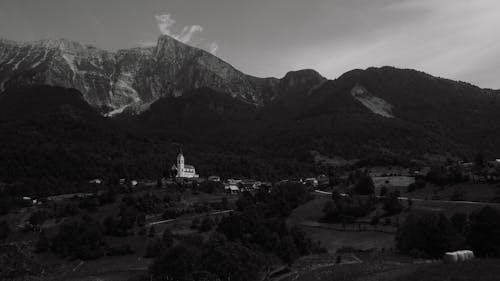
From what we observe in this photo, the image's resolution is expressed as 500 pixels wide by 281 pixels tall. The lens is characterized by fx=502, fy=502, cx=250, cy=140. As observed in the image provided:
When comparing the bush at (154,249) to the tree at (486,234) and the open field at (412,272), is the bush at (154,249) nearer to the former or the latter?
the open field at (412,272)

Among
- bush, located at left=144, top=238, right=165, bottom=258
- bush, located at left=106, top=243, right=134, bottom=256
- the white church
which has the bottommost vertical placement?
bush, located at left=106, top=243, right=134, bottom=256

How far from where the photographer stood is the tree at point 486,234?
52.3m

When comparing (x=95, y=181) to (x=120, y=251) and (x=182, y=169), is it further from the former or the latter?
(x=120, y=251)

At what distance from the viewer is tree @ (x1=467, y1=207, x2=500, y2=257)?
52.3m

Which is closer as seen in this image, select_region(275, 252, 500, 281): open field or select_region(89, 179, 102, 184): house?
select_region(275, 252, 500, 281): open field

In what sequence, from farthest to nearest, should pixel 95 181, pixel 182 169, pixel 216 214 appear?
pixel 182 169, pixel 95 181, pixel 216 214

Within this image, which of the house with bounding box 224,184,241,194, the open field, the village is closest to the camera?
the open field

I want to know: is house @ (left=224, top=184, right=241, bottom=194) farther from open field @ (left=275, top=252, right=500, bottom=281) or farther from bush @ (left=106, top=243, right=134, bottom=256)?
open field @ (left=275, top=252, right=500, bottom=281)

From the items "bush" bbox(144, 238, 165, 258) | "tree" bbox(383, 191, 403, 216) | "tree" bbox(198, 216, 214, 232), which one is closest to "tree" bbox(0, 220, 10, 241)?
"bush" bbox(144, 238, 165, 258)

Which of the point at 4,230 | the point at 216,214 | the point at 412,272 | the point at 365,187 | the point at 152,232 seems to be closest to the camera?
the point at 412,272

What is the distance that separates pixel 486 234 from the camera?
5397 cm

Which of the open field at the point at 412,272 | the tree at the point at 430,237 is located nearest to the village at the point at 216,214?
the open field at the point at 412,272

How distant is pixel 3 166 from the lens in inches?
6594

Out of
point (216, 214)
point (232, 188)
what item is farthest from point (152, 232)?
point (232, 188)
